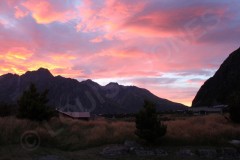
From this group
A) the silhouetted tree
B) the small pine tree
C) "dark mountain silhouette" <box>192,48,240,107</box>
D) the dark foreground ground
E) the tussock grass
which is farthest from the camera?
"dark mountain silhouette" <box>192,48,240,107</box>

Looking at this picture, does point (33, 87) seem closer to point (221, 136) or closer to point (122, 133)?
point (122, 133)

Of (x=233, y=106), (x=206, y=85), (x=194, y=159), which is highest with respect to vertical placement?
(x=206, y=85)

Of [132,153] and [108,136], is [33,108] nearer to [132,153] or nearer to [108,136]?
[108,136]

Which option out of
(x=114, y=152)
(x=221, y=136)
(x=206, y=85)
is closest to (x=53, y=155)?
(x=114, y=152)

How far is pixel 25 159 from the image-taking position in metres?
23.5

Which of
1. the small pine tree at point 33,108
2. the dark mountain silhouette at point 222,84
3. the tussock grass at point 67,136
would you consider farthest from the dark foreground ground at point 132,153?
the dark mountain silhouette at point 222,84

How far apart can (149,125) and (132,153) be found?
3539 mm

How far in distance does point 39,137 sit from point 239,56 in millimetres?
139723

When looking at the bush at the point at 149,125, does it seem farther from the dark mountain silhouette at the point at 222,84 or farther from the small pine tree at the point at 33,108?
the dark mountain silhouette at the point at 222,84

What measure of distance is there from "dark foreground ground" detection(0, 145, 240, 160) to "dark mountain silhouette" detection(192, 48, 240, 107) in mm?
111172

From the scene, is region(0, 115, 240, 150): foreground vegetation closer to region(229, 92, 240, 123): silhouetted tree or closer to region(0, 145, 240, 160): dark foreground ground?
region(0, 145, 240, 160): dark foreground ground

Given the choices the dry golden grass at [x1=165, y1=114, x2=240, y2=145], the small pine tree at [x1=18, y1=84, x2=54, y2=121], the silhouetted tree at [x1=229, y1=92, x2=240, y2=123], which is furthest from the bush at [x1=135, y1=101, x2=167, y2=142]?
the small pine tree at [x1=18, y1=84, x2=54, y2=121]

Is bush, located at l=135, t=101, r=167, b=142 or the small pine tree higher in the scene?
the small pine tree

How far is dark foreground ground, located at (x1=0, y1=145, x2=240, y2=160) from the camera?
25.7 meters
